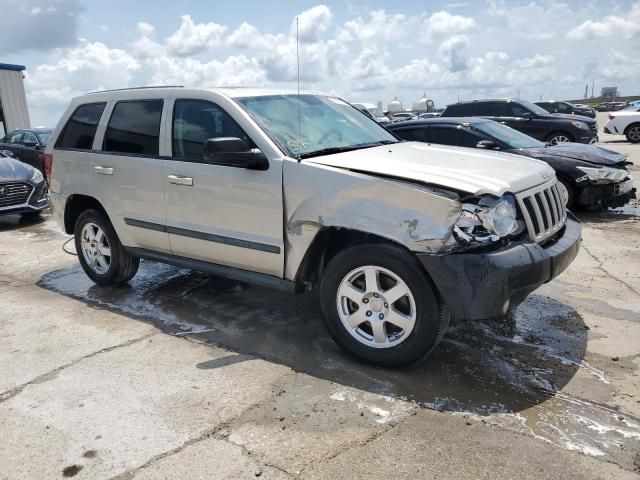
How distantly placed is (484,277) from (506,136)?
18.2 ft

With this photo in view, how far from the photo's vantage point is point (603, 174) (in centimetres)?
767

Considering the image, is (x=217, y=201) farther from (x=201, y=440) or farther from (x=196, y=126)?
(x=201, y=440)

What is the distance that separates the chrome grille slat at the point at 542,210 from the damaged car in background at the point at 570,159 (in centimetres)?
357

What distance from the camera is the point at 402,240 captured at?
3.29 m

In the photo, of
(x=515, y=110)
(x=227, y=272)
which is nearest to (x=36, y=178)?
(x=227, y=272)

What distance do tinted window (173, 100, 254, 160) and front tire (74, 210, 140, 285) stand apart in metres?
1.34

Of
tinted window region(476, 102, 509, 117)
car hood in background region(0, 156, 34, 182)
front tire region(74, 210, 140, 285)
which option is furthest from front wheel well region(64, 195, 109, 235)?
tinted window region(476, 102, 509, 117)

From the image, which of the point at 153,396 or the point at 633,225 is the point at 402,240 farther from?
the point at 633,225

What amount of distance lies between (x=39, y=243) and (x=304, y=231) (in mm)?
5804

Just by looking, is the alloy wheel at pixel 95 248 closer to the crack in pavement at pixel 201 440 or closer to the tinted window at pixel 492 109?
the crack in pavement at pixel 201 440

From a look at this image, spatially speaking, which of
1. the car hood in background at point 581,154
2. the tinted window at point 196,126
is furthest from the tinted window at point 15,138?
the car hood in background at point 581,154

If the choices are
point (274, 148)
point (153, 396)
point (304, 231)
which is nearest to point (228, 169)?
point (274, 148)

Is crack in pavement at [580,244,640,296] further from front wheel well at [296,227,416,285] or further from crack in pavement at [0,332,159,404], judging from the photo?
crack in pavement at [0,332,159,404]

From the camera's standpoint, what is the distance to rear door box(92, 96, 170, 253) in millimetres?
4637
